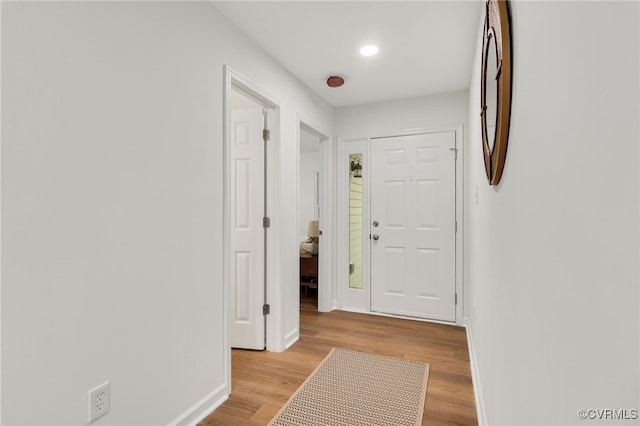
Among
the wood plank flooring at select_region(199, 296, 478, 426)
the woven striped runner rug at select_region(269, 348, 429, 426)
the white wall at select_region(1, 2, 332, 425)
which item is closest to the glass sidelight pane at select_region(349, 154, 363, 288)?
the wood plank flooring at select_region(199, 296, 478, 426)

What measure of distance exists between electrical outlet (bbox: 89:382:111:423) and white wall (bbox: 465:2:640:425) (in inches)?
59.1

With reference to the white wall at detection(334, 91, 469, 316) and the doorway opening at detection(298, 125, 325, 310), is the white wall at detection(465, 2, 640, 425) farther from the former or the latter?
the doorway opening at detection(298, 125, 325, 310)

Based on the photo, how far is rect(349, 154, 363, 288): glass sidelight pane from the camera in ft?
13.0

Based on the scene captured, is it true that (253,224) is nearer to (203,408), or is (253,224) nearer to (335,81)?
(203,408)

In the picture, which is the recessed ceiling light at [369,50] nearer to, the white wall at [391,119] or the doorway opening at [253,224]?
the doorway opening at [253,224]

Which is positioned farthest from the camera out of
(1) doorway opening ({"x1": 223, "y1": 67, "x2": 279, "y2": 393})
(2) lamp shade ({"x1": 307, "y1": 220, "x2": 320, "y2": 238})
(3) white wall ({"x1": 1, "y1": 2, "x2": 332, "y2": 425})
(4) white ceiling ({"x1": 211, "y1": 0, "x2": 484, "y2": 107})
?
(2) lamp shade ({"x1": 307, "y1": 220, "x2": 320, "y2": 238})

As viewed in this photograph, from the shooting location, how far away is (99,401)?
1365 mm

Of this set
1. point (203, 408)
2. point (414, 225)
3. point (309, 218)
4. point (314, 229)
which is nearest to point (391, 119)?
point (414, 225)

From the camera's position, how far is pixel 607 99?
40 centimetres

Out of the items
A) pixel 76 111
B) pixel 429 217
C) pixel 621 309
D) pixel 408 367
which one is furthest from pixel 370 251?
pixel 621 309

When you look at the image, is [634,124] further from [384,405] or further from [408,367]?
[408,367]

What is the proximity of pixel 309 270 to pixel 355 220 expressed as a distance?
3.76 ft

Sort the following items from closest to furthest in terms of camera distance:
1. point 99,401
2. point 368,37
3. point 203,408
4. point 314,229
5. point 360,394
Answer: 1. point 99,401
2. point 203,408
3. point 360,394
4. point 368,37
5. point 314,229

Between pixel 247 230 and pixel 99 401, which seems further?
pixel 247 230
